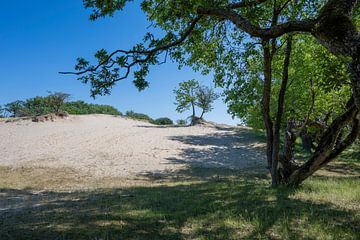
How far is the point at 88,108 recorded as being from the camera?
70.2 meters

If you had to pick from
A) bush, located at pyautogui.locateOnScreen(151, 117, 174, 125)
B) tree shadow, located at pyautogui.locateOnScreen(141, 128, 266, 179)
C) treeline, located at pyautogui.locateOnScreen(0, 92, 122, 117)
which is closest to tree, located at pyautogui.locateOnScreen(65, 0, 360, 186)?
tree shadow, located at pyautogui.locateOnScreen(141, 128, 266, 179)

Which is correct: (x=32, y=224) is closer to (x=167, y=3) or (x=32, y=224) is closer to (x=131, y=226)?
(x=131, y=226)

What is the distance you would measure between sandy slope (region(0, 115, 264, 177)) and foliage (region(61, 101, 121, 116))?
95.4ft

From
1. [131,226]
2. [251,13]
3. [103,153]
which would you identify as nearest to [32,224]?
[131,226]

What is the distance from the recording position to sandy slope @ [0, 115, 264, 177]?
2070 centimetres

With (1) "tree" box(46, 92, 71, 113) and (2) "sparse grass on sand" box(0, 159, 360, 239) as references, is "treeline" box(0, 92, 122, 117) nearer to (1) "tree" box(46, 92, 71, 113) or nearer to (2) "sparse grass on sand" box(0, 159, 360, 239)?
(1) "tree" box(46, 92, 71, 113)

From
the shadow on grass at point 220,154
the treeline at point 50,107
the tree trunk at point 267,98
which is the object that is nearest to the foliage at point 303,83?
the tree trunk at point 267,98

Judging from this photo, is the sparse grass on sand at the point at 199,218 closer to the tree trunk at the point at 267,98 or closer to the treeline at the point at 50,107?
the tree trunk at the point at 267,98

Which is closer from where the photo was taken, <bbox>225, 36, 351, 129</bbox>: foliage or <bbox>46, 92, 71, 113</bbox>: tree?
<bbox>225, 36, 351, 129</bbox>: foliage

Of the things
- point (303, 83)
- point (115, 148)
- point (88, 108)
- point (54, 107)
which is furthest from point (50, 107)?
point (303, 83)

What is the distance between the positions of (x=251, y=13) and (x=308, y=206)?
569 cm

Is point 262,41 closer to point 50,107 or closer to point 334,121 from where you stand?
point 334,121

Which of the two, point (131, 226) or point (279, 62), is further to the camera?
point (279, 62)

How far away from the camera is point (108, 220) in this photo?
6.16 metres
